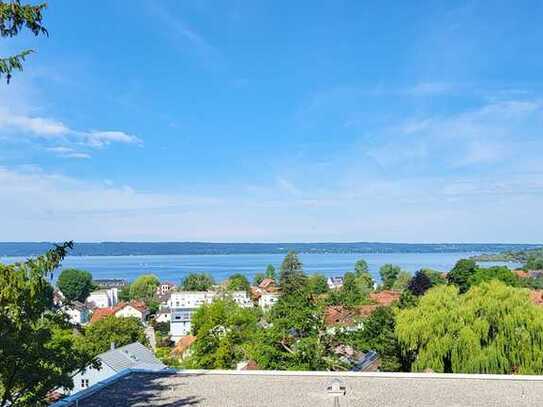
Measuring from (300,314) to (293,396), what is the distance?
375 inches

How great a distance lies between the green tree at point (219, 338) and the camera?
25.9 m

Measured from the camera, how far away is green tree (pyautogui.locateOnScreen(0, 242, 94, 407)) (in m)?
7.39

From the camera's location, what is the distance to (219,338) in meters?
26.5

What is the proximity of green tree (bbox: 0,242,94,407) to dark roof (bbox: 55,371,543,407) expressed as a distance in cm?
228

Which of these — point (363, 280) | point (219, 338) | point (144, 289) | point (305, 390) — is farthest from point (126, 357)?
point (144, 289)

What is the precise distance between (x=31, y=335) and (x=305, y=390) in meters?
6.89

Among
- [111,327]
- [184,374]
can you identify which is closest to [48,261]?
[184,374]

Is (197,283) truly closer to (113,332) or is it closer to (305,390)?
(113,332)

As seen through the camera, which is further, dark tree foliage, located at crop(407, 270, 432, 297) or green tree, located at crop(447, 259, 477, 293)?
green tree, located at crop(447, 259, 477, 293)

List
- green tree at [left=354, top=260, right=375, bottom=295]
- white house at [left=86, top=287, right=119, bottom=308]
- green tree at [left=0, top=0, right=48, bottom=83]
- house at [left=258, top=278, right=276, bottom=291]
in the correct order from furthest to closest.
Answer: white house at [left=86, top=287, right=119, bottom=308]
house at [left=258, top=278, right=276, bottom=291]
green tree at [left=354, top=260, right=375, bottom=295]
green tree at [left=0, top=0, right=48, bottom=83]

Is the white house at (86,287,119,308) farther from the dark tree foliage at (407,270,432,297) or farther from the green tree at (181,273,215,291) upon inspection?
the dark tree foliage at (407,270,432,297)

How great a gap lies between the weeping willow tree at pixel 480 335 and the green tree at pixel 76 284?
100475 mm

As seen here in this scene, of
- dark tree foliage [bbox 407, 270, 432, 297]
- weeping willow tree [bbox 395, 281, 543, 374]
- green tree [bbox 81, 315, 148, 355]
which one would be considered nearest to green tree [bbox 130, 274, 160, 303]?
green tree [bbox 81, 315, 148, 355]

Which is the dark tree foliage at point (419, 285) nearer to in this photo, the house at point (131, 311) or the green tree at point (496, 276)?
the green tree at point (496, 276)
